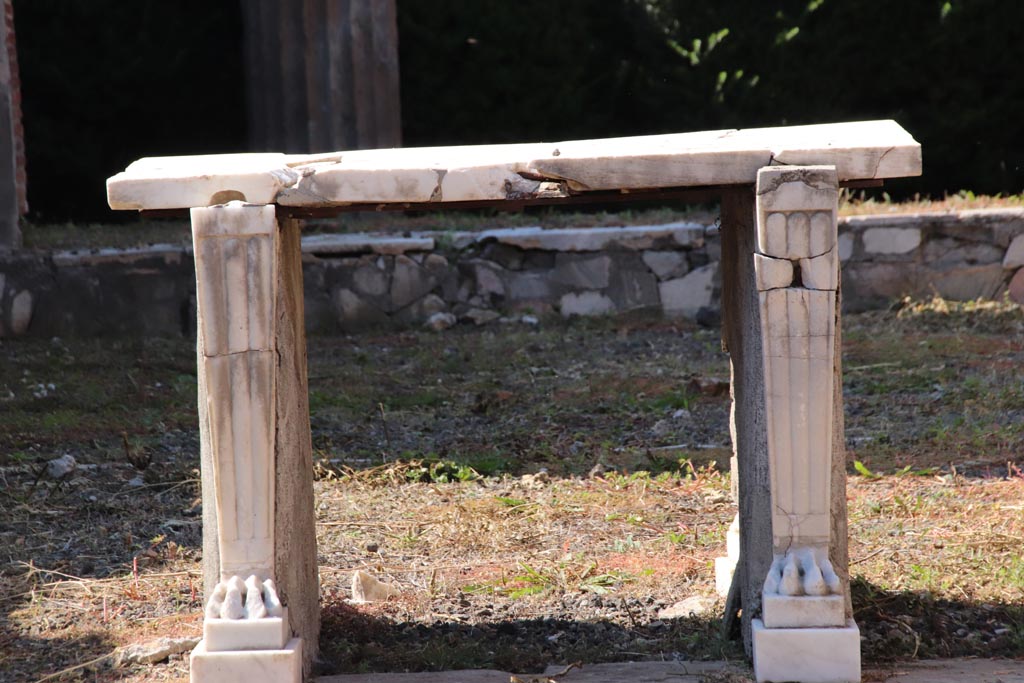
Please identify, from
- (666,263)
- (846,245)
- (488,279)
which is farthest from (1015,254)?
(488,279)

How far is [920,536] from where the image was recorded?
3.99 meters

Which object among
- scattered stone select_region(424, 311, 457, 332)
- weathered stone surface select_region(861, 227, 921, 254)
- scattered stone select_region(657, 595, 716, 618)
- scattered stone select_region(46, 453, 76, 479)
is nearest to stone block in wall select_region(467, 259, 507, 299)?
scattered stone select_region(424, 311, 457, 332)

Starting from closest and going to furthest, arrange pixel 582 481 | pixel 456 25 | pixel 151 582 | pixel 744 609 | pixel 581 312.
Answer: pixel 744 609 → pixel 151 582 → pixel 582 481 → pixel 581 312 → pixel 456 25

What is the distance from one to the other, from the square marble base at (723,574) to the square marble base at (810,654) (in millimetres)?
717

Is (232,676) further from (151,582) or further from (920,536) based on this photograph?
(920,536)

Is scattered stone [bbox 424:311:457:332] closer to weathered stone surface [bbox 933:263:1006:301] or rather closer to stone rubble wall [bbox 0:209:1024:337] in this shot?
stone rubble wall [bbox 0:209:1024:337]

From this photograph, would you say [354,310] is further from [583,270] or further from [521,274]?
[583,270]

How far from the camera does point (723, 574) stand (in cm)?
365

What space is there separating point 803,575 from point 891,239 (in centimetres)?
531

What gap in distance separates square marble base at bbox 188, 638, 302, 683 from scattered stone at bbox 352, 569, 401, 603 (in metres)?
0.93

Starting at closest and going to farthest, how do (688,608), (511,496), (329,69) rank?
1. (688,608)
2. (511,496)
3. (329,69)

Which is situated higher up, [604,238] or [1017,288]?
[604,238]

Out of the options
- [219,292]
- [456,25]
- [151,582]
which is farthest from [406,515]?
[456,25]

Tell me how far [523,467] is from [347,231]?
354 cm
